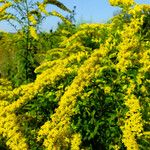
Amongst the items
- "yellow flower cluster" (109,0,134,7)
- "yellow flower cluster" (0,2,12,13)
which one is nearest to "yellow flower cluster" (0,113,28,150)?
"yellow flower cluster" (109,0,134,7)

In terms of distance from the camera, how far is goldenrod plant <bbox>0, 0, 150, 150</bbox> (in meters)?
5.32

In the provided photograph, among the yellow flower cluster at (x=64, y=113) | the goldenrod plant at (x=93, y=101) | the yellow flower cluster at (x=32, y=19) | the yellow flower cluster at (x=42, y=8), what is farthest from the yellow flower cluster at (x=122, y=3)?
the yellow flower cluster at (x=42, y=8)

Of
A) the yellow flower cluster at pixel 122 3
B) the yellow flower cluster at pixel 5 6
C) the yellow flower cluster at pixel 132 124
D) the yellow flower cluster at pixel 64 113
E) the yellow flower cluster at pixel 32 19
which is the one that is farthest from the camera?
the yellow flower cluster at pixel 5 6

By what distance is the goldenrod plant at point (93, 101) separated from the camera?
5.32 meters

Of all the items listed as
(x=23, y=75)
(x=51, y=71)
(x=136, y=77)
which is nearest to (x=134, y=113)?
(x=136, y=77)

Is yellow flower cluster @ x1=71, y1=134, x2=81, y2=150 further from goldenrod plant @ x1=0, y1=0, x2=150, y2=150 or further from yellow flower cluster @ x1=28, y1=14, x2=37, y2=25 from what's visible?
yellow flower cluster @ x1=28, y1=14, x2=37, y2=25

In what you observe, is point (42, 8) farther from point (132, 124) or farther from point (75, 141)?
point (132, 124)

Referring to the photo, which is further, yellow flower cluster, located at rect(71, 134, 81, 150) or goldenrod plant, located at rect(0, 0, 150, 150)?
yellow flower cluster, located at rect(71, 134, 81, 150)

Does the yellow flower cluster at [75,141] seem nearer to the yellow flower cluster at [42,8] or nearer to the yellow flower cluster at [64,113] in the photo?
the yellow flower cluster at [64,113]

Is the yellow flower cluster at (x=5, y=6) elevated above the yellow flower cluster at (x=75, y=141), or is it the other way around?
the yellow flower cluster at (x=5, y=6)

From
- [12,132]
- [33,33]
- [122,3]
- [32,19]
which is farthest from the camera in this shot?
[32,19]

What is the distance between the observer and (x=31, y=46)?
777 centimetres

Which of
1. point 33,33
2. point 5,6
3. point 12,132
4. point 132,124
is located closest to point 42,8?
point 5,6

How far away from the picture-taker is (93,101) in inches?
231
